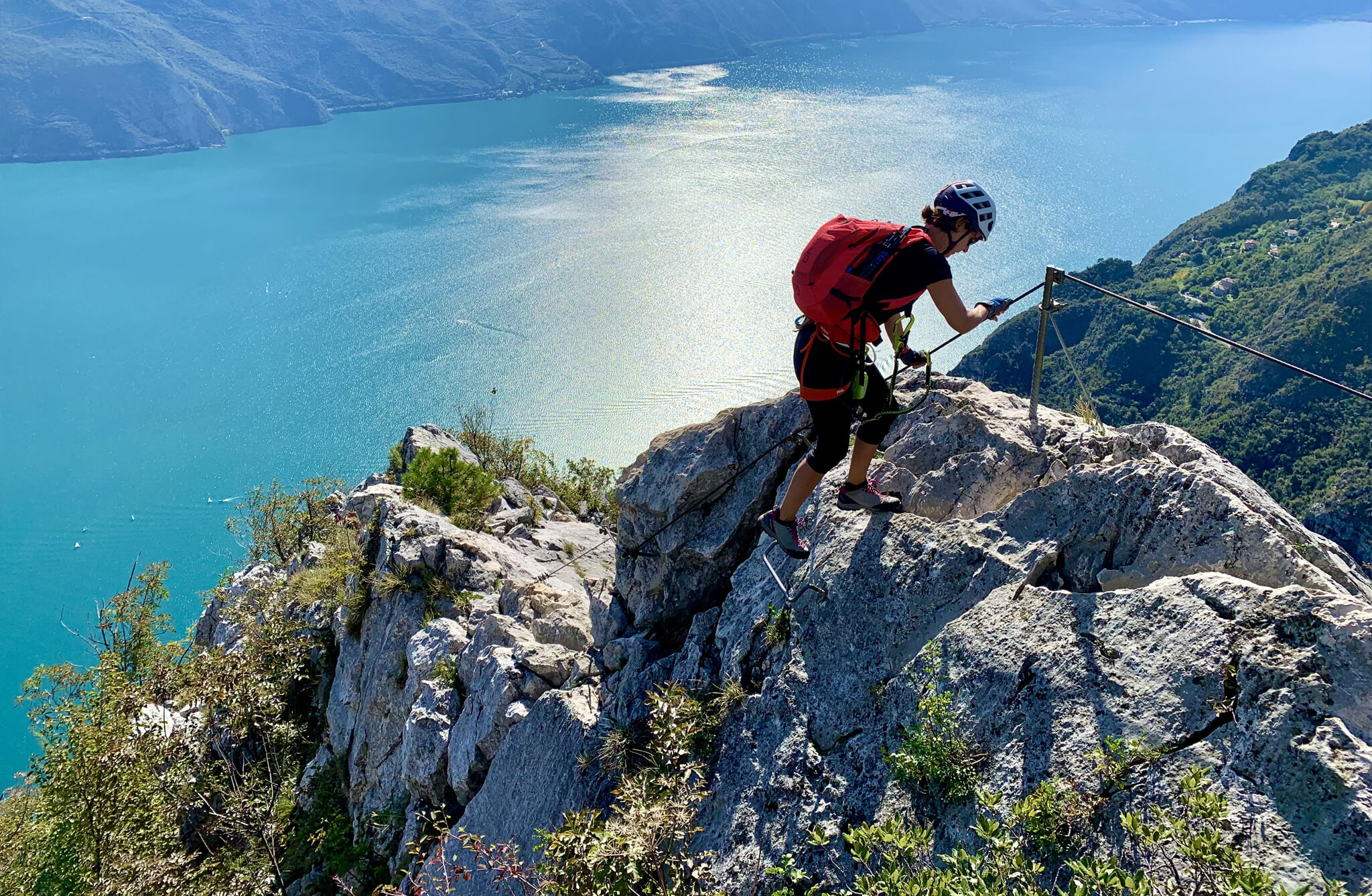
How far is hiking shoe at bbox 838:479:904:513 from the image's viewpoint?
19.9 feet

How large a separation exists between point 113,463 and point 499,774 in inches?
2043

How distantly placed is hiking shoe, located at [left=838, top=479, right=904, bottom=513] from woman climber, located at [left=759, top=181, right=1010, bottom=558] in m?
0.38

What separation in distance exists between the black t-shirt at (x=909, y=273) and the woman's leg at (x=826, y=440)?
3.08ft

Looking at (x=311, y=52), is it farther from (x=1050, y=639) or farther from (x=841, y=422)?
(x=1050, y=639)

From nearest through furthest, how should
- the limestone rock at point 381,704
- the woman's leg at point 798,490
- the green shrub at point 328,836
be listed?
the woman's leg at point 798,490 < the green shrub at point 328,836 < the limestone rock at point 381,704

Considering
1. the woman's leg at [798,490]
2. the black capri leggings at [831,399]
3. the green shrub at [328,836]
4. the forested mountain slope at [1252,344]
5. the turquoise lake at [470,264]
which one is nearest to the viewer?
the black capri leggings at [831,399]

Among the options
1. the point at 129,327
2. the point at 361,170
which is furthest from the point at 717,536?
the point at 361,170

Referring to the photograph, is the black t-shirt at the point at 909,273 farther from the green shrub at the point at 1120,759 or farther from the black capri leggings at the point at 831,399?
the green shrub at the point at 1120,759

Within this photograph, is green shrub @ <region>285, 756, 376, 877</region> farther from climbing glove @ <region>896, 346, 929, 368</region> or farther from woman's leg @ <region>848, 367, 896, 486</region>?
climbing glove @ <region>896, 346, 929, 368</region>

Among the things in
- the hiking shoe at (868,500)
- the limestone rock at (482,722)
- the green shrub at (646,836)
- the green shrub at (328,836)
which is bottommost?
the green shrub at (328,836)

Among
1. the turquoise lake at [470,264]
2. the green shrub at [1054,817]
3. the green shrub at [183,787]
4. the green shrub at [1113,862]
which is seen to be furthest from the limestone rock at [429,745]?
the turquoise lake at [470,264]

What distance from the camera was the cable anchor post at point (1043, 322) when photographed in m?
5.63

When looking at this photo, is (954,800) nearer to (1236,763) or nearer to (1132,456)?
(1236,763)

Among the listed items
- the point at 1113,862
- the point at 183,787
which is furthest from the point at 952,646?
the point at 183,787
